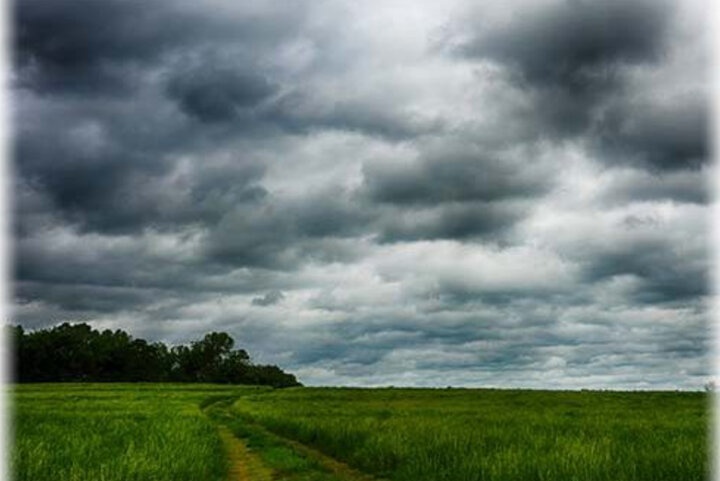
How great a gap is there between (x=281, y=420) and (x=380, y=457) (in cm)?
1429

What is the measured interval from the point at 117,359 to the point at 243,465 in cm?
14325

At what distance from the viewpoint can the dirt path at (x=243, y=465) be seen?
58.6 feet

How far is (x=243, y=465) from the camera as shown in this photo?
66.3 ft

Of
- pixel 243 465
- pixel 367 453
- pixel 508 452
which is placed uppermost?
pixel 508 452

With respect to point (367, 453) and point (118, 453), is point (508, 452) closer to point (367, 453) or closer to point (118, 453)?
→ point (367, 453)

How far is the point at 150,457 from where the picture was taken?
16.5 metres

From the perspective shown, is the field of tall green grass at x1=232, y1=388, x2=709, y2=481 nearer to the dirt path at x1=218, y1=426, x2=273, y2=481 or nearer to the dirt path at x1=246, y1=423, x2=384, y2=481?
the dirt path at x1=246, y1=423, x2=384, y2=481

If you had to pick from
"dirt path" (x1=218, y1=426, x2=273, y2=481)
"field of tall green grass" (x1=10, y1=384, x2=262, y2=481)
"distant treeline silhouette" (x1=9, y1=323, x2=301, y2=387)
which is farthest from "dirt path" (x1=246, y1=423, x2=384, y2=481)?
"distant treeline silhouette" (x1=9, y1=323, x2=301, y2=387)

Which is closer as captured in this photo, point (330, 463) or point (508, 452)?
point (508, 452)

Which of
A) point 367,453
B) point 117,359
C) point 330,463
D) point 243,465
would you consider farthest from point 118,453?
point 117,359

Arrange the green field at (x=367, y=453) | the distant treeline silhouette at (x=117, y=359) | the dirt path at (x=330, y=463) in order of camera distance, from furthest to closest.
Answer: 1. the distant treeline silhouette at (x=117, y=359)
2. the dirt path at (x=330, y=463)
3. the green field at (x=367, y=453)

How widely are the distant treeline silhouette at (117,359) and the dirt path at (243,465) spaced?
122381 mm

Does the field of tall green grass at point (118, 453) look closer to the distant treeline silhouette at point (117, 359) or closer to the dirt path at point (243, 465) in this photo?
the dirt path at point (243, 465)

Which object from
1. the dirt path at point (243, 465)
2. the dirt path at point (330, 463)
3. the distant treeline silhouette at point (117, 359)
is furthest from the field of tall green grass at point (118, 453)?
→ the distant treeline silhouette at point (117, 359)
